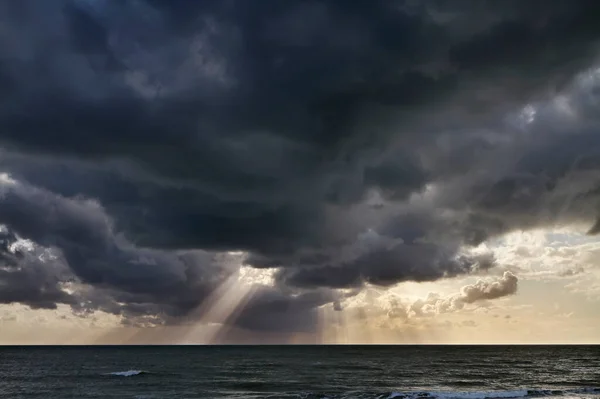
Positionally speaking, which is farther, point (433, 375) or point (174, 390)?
point (433, 375)

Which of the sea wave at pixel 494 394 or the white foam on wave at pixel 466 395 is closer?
the sea wave at pixel 494 394

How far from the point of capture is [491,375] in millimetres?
90938

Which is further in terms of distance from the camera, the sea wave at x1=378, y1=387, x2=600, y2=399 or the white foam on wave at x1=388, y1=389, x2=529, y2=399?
the white foam on wave at x1=388, y1=389, x2=529, y2=399

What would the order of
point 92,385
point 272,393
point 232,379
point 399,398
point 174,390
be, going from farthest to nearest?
point 232,379
point 92,385
point 174,390
point 272,393
point 399,398

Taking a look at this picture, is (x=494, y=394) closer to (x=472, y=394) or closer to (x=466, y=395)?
(x=472, y=394)

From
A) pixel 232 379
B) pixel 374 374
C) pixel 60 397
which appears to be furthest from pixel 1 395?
pixel 374 374

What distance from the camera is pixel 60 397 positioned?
221 ft

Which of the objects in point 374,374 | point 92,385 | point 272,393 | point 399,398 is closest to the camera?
point 399,398

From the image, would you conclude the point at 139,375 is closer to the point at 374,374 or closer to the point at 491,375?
the point at 374,374

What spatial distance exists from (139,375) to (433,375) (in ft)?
183

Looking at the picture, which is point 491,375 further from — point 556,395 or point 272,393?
point 272,393

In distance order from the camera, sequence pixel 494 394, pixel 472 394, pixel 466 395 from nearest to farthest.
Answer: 1. pixel 466 395
2. pixel 494 394
3. pixel 472 394

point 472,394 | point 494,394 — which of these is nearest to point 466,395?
point 472,394

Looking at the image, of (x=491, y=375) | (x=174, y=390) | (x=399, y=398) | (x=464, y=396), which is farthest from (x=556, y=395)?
(x=174, y=390)
